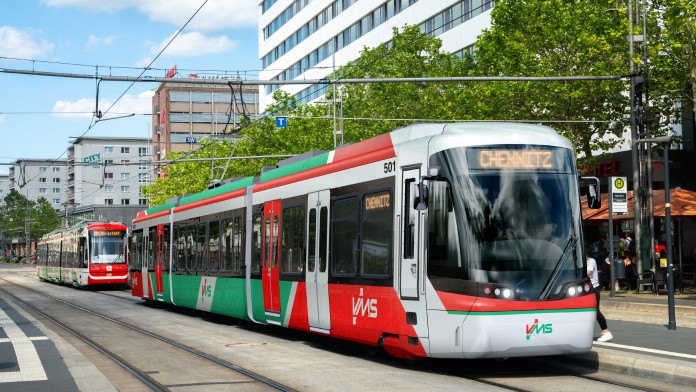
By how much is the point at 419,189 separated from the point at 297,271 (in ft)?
16.5

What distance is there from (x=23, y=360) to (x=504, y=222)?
270 inches

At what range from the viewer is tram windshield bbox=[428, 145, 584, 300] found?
11539 mm

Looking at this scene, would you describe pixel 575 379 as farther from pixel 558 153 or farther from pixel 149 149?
pixel 149 149

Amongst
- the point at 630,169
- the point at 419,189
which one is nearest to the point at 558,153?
the point at 419,189

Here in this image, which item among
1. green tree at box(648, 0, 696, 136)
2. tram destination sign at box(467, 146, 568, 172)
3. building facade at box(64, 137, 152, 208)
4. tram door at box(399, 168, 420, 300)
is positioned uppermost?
building facade at box(64, 137, 152, 208)

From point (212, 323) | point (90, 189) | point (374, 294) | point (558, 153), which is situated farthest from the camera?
point (90, 189)

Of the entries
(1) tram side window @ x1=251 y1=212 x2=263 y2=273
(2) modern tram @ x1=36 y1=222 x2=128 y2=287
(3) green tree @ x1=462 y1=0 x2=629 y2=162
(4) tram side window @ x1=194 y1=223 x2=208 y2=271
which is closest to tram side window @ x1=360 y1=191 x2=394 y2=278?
(1) tram side window @ x1=251 y1=212 x2=263 y2=273

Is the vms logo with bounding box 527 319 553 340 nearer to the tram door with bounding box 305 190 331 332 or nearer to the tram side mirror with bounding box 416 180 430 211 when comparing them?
the tram side mirror with bounding box 416 180 430 211

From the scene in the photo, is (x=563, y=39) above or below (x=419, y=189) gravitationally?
above

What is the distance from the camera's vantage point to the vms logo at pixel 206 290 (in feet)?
72.3

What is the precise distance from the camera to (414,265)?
1219 cm

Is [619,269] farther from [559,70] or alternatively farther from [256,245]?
[256,245]

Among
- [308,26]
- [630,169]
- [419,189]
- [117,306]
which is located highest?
[308,26]

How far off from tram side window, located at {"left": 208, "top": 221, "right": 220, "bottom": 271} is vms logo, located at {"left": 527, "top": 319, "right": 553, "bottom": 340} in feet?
35.9
